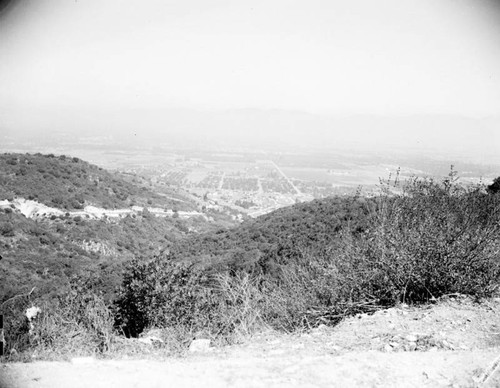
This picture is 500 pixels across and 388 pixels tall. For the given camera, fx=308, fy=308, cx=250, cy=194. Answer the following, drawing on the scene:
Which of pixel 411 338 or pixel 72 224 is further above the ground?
pixel 411 338

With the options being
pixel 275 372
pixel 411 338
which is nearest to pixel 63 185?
pixel 275 372

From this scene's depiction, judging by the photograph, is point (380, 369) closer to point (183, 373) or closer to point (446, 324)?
point (446, 324)

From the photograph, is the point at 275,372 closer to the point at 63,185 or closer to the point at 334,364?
the point at 334,364

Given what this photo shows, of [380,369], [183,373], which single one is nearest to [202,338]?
[183,373]

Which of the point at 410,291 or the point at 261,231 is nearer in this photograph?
the point at 410,291

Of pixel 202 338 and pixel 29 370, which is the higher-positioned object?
pixel 29 370

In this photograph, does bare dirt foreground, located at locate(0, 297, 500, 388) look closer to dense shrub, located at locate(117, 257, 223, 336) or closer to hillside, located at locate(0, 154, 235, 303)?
dense shrub, located at locate(117, 257, 223, 336)
